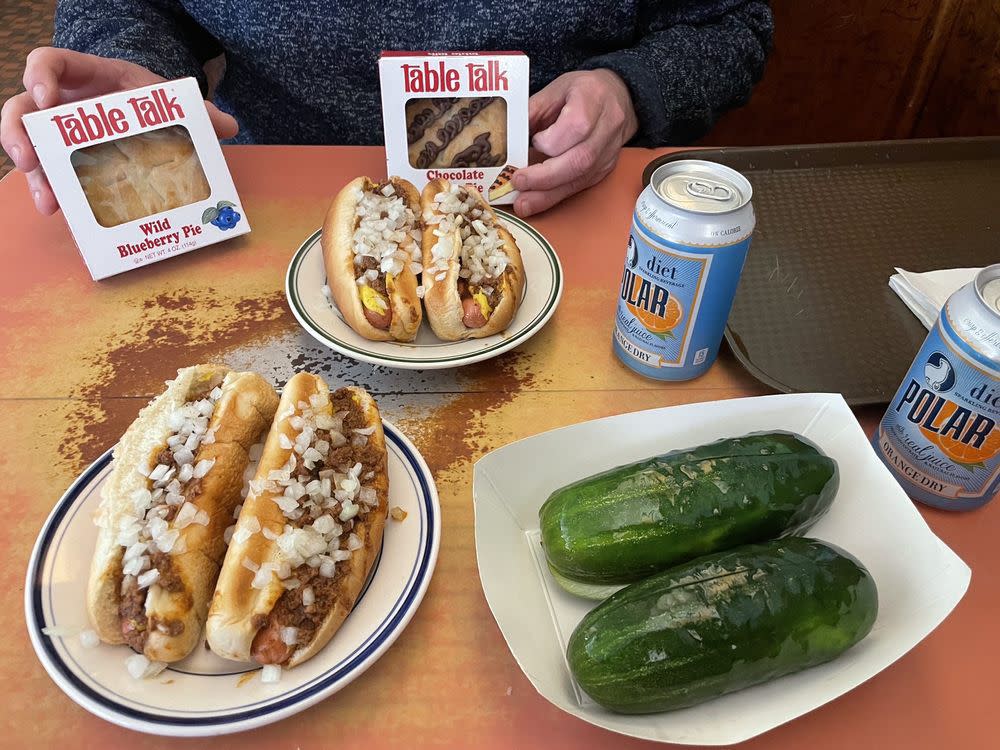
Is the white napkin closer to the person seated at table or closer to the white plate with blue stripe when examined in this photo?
the person seated at table

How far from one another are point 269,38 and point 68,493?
4.08ft

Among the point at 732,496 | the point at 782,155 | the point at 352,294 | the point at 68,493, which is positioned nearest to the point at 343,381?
the point at 352,294

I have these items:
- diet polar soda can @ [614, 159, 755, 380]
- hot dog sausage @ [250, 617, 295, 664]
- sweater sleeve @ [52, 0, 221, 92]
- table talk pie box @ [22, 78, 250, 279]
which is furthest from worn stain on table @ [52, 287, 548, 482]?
sweater sleeve @ [52, 0, 221, 92]

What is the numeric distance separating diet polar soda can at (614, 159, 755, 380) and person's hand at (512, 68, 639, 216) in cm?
45

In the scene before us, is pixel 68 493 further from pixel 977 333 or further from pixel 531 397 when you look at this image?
pixel 977 333

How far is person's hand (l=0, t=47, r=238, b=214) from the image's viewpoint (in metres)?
1.26

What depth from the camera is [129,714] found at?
2.42ft

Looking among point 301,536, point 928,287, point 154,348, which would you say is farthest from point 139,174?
point 928,287

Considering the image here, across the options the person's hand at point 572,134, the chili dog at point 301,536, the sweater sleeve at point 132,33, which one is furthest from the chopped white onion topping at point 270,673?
the sweater sleeve at point 132,33

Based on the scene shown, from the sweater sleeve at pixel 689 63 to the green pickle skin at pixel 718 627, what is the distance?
1244mm

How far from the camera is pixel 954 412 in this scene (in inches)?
35.9

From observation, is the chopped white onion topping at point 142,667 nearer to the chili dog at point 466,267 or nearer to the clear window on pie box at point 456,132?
the chili dog at point 466,267

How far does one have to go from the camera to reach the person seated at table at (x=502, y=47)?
1.56m

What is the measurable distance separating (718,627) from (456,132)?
44.4 inches
